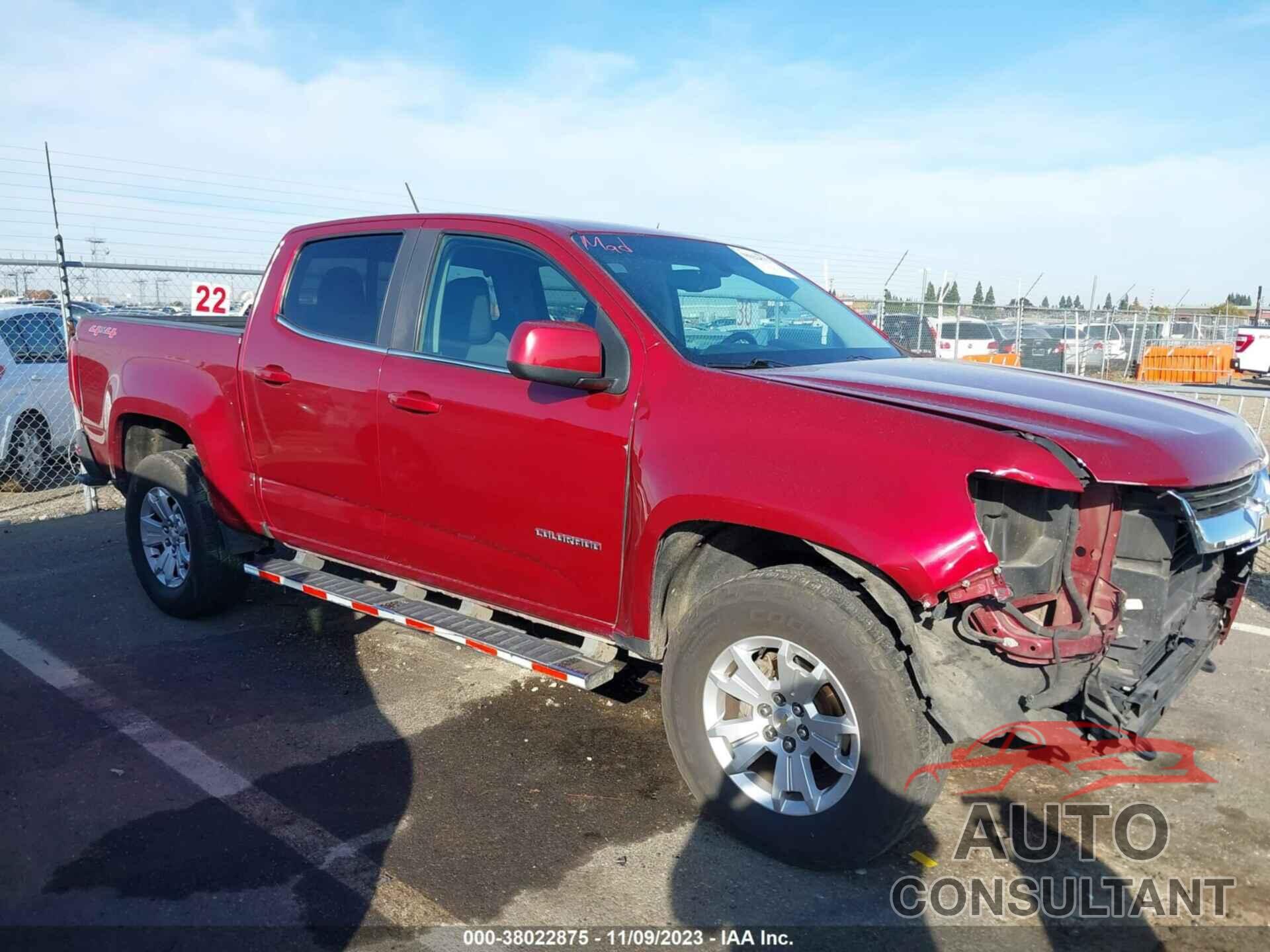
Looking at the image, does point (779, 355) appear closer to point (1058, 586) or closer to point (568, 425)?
point (568, 425)

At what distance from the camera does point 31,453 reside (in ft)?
29.4

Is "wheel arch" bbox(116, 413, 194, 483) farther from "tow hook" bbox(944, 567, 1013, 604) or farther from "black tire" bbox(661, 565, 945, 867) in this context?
"tow hook" bbox(944, 567, 1013, 604)

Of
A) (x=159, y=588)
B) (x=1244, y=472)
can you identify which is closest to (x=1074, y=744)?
(x=1244, y=472)

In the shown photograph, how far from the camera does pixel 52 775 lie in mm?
3736

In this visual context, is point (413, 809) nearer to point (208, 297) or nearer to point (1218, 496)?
point (1218, 496)

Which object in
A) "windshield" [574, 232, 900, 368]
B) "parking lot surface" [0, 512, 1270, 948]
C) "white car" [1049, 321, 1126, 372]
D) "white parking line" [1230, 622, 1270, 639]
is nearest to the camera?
"parking lot surface" [0, 512, 1270, 948]

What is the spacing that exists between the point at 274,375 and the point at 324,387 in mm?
392

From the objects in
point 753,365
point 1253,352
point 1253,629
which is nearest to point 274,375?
point 753,365

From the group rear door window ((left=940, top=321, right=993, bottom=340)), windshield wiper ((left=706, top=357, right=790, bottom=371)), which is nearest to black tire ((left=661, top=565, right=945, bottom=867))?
windshield wiper ((left=706, top=357, right=790, bottom=371))

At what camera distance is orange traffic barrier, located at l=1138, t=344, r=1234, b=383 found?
73.4 ft

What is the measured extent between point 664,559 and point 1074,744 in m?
1.41

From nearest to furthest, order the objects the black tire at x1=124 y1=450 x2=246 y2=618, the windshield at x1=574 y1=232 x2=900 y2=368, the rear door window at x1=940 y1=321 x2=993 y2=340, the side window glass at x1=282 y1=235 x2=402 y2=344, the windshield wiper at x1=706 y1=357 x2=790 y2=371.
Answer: the windshield wiper at x1=706 y1=357 x2=790 y2=371
the windshield at x1=574 y1=232 x2=900 y2=368
the side window glass at x1=282 y1=235 x2=402 y2=344
the black tire at x1=124 y1=450 x2=246 y2=618
the rear door window at x1=940 y1=321 x2=993 y2=340
